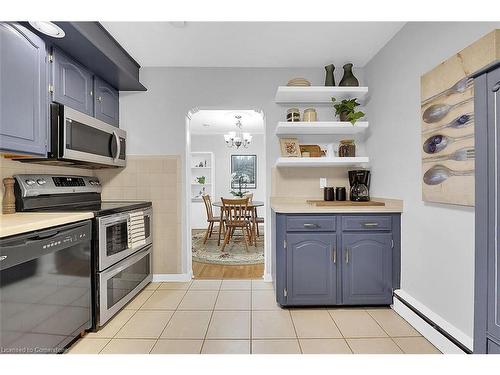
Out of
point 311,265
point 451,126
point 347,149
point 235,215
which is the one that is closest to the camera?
point 451,126

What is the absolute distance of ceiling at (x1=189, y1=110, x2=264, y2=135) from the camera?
15.9ft

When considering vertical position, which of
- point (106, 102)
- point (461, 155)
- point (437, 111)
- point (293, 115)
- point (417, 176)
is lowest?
point (417, 176)

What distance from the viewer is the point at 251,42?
240 centimetres

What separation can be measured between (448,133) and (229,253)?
3.17m

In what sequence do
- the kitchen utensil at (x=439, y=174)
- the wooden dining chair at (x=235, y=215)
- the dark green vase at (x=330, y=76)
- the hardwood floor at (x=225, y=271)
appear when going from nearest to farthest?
the kitchen utensil at (x=439, y=174)
the dark green vase at (x=330, y=76)
the hardwood floor at (x=225, y=271)
the wooden dining chair at (x=235, y=215)

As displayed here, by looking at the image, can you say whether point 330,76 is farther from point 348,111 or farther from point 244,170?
point 244,170

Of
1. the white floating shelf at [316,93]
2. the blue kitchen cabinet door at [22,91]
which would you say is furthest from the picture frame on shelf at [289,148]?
the blue kitchen cabinet door at [22,91]

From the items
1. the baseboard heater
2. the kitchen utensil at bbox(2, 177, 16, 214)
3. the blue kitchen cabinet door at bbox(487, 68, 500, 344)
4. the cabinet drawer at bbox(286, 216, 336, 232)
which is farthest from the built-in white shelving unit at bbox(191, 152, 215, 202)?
the blue kitchen cabinet door at bbox(487, 68, 500, 344)

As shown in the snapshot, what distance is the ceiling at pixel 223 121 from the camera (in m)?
4.83

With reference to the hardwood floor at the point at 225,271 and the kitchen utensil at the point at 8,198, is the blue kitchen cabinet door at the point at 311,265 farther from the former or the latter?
the kitchen utensil at the point at 8,198

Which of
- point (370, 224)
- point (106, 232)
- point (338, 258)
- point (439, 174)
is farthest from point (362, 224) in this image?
point (106, 232)

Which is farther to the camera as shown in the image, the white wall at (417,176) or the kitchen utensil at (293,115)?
the kitchen utensil at (293,115)

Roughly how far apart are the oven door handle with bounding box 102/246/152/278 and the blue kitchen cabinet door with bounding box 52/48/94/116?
1.33 metres

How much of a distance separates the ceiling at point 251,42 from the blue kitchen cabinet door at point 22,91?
649mm
